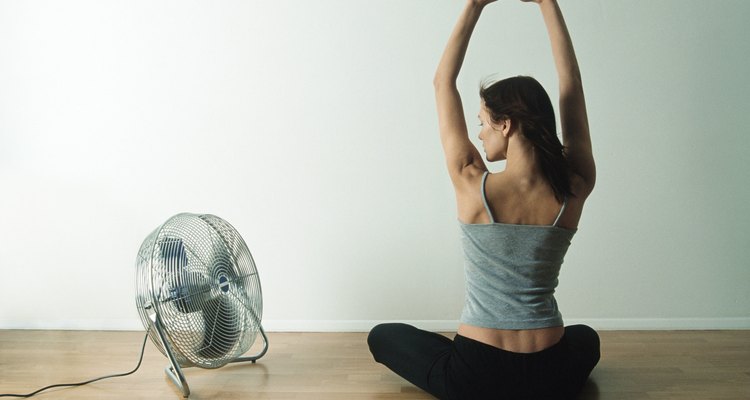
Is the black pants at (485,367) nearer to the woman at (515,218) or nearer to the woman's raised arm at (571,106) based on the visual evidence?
the woman at (515,218)

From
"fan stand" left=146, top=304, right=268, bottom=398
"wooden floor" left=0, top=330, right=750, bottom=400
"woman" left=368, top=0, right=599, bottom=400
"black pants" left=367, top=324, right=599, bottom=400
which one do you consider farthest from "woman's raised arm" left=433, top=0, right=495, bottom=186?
"fan stand" left=146, top=304, right=268, bottom=398

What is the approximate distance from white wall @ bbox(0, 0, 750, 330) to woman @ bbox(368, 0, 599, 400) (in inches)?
36.7

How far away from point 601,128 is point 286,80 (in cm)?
140

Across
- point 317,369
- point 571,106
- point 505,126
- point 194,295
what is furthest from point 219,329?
point 571,106

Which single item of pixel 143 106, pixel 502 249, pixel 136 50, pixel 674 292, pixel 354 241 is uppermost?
Result: pixel 136 50

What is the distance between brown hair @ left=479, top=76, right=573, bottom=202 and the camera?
168cm

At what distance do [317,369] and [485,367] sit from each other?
2.63 ft

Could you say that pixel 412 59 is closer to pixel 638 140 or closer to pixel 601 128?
pixel 601 128

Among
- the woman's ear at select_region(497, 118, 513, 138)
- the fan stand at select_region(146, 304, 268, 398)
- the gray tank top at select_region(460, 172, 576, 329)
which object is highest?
the woman's ear at select_region(497, 118, 513, 138)

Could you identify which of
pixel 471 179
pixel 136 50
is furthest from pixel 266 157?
pixel 471 179

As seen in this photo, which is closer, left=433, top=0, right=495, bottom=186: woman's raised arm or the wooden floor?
left=433, top=0, right=495, bottom=186: woman's raised arm

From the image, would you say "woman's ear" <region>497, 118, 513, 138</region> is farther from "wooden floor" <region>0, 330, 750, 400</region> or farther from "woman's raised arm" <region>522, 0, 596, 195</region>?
"wooden floor" <region>0, 330, 750, 400</region>

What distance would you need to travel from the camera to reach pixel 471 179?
175cm

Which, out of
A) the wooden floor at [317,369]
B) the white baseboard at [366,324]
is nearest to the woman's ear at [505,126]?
the wooden floor at [317,369]
